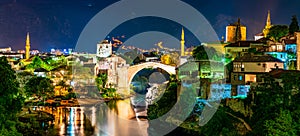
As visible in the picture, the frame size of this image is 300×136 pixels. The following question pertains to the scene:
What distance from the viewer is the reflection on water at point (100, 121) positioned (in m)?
7.66

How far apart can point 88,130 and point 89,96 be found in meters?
4.33

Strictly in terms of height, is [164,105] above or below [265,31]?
below

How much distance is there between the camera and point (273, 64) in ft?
24.1

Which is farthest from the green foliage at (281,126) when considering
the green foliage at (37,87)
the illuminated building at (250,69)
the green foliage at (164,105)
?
the green foliage at (37,87)

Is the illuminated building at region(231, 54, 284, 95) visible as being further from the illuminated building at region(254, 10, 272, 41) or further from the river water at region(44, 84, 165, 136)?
the illuminated building at region(254, 10, 272, 41)

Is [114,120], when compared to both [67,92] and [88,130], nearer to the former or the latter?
[88,130]

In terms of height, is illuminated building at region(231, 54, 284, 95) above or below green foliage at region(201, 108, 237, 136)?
above

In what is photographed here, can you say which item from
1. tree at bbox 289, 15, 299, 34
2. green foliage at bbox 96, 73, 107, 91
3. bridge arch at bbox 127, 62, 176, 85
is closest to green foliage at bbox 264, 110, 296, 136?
tree at bbox 289, 15, 299, 34

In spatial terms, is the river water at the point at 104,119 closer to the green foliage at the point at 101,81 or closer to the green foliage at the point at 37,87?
the green foliage at the point at 37,87

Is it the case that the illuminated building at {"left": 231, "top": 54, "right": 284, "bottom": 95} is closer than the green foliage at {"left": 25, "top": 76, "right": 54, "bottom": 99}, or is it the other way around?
the illuminated building at {"left": 231, "top": 54, "right": 284, "bottom": 95}

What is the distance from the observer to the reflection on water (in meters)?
7.66

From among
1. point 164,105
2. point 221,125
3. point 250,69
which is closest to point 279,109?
point 221,125

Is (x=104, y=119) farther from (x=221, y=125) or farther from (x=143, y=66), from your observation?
(x=143, y=66)

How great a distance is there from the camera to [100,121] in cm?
869
